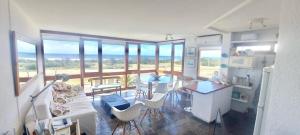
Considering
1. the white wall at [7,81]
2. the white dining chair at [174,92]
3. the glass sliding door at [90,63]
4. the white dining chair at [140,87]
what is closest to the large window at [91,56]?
the glass sliding door at [90,63]

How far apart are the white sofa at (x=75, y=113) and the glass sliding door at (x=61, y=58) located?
1.72 meters

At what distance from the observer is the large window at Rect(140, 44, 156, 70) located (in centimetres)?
629

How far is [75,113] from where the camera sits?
2434 mm

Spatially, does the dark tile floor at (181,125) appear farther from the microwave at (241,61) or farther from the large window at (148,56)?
the large window at (148,56)

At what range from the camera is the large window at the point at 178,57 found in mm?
5629

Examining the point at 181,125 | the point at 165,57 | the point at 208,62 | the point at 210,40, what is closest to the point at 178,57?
the point at 165,57

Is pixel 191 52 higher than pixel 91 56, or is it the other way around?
pixel 191 52

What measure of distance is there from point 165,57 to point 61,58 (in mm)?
4067

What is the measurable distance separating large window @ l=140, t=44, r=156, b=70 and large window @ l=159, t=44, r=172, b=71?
0.34m

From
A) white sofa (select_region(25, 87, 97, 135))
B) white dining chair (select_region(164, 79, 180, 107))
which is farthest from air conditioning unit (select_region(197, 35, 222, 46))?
white sofa (select_region(25, 87, 97, 135))

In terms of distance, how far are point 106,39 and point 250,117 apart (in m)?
5.09

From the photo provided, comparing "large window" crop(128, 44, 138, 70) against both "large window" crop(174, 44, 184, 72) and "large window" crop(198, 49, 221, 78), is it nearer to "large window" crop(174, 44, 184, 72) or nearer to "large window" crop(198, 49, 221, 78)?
"large window" crop(174, 44, 184, 72)

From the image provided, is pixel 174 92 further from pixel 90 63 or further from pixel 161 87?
pixel 90 63

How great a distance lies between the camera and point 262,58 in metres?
3.37
